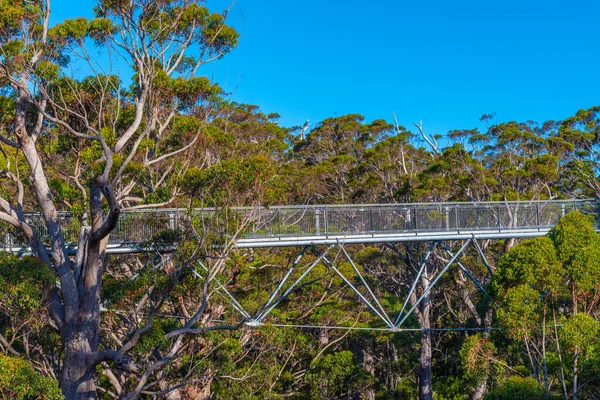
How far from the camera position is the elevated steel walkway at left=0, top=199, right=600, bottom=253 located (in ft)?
42.5

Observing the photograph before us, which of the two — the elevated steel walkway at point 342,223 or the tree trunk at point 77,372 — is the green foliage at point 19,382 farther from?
the elevated steel walkway at point 342,223

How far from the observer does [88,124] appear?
11000 mm

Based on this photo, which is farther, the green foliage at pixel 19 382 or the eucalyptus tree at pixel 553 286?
the eucalyptus tree at pixel 553 286

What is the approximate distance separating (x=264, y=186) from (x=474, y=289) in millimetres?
13833

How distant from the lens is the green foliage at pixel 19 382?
329 inches

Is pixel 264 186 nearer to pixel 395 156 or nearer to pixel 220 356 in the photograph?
pixel 220 356

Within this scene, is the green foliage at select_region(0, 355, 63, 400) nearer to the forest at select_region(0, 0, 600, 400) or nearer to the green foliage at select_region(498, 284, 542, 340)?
the forest at select_region(0, 0, 600, 400)

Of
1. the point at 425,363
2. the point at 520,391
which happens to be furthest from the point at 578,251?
the point at 425,363

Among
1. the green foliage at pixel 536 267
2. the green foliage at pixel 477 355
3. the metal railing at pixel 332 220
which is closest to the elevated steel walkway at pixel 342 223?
the metal railing at pixel 332 220

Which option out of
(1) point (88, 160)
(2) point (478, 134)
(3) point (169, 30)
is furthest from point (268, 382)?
(2) point (478, 134)

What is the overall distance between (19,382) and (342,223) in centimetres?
798

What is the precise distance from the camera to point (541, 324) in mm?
12617

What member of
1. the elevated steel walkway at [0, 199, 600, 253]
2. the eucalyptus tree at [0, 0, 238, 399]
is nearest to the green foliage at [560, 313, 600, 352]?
the elevated steel walkway at [0, 199, 600, 253]

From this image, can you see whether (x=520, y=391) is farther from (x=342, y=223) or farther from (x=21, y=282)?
(x=21, y=282)
